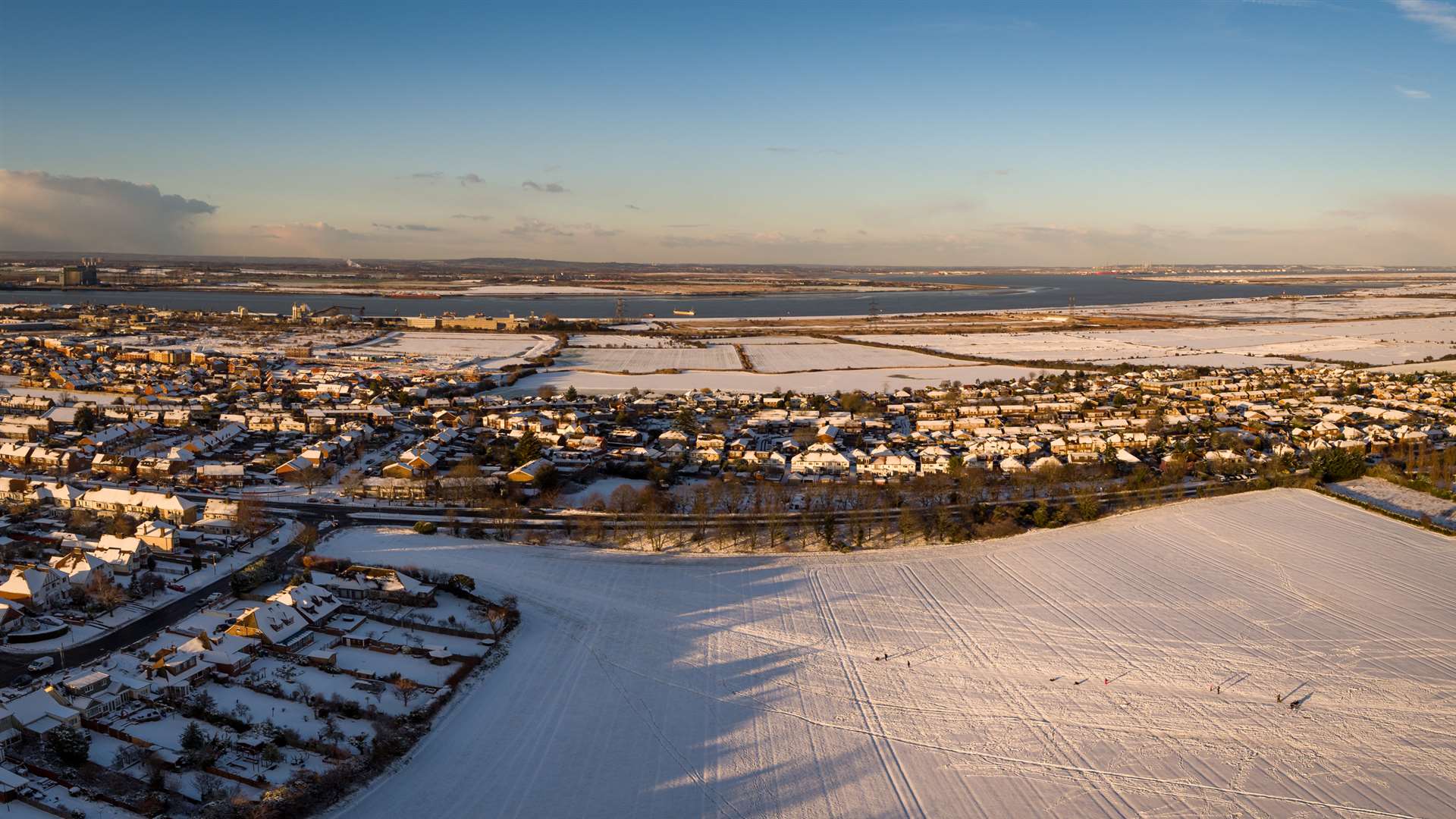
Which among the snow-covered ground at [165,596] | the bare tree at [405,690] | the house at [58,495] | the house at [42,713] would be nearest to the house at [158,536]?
the snow-covered ground at [165,596]

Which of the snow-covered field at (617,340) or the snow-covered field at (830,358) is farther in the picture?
the snow-covered field at (617,340)

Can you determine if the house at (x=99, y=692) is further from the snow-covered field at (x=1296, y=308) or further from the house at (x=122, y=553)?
the snow-covered field at (x=1296, y=308)

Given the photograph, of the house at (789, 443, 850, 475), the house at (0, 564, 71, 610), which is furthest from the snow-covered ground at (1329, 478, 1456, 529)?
the house at (0, 564, 71, 610)

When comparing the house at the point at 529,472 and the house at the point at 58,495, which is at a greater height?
the house at the point at 529,472

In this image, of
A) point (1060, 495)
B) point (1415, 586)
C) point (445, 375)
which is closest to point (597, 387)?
point (445, 375)

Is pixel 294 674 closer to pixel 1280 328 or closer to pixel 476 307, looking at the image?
pixel 1280 328

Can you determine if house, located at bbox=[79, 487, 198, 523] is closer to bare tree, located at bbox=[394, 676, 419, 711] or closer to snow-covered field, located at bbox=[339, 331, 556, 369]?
bare tree, located at bbox=[394, 676, 419, 711]
